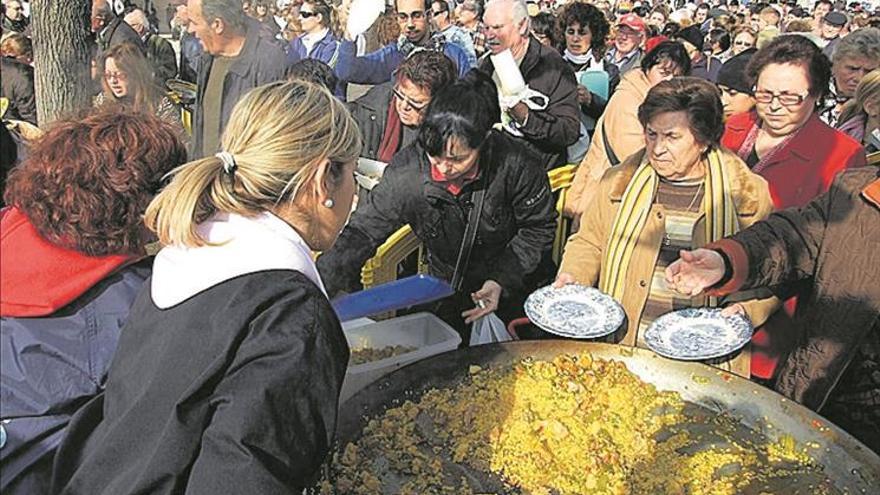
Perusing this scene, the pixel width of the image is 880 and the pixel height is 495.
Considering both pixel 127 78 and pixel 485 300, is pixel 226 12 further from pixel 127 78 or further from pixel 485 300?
pixel 485 300

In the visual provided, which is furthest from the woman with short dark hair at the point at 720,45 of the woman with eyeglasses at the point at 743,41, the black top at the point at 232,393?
the black top at the point at 232,393

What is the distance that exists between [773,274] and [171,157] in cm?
185

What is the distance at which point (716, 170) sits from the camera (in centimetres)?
276

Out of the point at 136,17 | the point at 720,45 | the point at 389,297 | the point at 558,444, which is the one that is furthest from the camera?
the point at 136,17

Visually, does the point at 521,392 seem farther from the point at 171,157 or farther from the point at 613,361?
the point at 171,157

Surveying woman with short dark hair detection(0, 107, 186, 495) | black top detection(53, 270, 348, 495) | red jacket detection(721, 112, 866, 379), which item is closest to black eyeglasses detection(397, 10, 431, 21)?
red jacket detection(721, 112, 866, 379)

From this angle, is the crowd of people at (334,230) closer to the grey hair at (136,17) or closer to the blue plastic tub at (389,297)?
the blue plastic tub at (389,297)

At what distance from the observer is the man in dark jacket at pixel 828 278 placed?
2355 mm

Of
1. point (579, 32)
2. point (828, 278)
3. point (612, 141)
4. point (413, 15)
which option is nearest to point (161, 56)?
point (413, 15)

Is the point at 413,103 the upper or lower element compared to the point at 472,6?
lower

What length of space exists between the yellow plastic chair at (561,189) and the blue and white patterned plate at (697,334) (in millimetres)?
1517

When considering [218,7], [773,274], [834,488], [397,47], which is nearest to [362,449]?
[834,488]

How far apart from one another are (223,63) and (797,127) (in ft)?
10.4

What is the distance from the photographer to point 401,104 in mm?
3824
